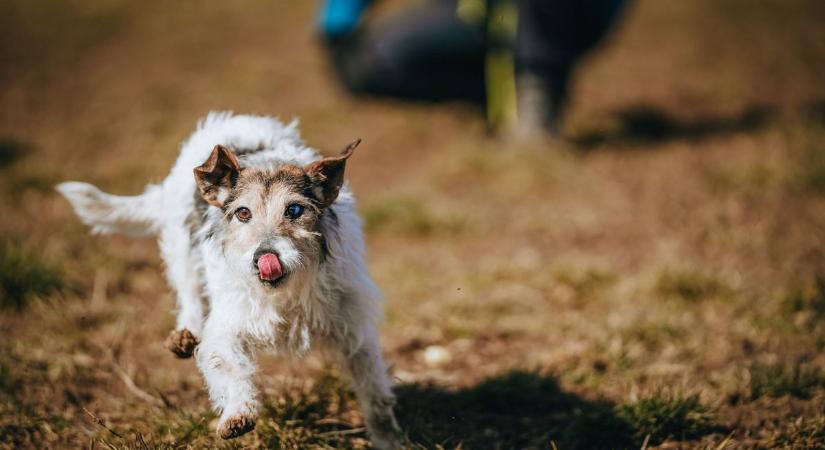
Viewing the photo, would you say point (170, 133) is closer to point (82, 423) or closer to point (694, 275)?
point (82, 423)

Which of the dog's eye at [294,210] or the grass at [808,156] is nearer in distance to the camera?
the dog's eye at [294,210]

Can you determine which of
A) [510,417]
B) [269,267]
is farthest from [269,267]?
[510,417]

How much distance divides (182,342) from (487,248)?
3.30 m

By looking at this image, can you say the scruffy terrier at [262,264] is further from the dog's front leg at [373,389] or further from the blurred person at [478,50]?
the blurred person at [478,50]

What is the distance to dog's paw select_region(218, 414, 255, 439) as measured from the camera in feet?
8.29

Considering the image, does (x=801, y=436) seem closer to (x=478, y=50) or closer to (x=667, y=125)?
(x=667, y=125)

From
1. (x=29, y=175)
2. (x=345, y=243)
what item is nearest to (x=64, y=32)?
(x=29, y=175)

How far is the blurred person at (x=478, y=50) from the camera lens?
7195 millimetres

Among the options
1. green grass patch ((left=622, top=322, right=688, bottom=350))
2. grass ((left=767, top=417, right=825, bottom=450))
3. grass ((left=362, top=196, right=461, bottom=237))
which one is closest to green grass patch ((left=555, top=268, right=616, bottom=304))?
green grass patch ((left=622, top=322, right=688, bottom=350))

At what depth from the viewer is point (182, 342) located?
9.57 ft

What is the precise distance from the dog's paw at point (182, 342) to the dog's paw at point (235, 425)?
51 centimetres

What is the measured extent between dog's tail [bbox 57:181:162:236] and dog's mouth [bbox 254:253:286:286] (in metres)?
1.24

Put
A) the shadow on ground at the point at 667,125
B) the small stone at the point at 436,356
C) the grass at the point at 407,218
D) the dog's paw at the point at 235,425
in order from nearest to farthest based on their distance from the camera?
the dog's paw at the point at 235,425 → the small stone at the point at 436,356 → the grass at the point at 407,218 → the shadow on ground at the point at 667,125

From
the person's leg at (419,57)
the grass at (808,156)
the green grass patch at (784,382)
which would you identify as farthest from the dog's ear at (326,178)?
the person's leg at (419,57)
